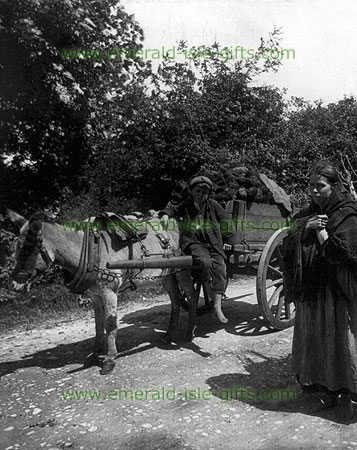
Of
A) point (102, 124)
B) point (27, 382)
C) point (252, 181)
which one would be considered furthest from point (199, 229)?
point (102, 124)

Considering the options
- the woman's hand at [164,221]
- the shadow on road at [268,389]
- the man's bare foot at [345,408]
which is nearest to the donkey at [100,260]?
the woman's hand at [164,221]

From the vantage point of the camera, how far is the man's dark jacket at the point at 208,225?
559cm

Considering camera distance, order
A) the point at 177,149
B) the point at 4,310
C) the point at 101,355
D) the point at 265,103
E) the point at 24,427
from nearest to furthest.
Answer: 1. the point at 24,427
2. the point at 101,355
3. the point at 4,310
4. the point at 177,149
5. the point at 265,103

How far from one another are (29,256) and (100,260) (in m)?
0.89

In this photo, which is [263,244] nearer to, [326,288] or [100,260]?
[100,260]

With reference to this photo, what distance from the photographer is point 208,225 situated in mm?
5582

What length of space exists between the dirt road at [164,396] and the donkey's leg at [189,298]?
20 cm

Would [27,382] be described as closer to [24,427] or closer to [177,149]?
[24,427]

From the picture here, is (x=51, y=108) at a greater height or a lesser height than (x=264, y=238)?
greater

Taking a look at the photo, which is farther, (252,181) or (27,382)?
(252,181)

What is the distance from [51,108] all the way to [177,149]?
5.73 meters

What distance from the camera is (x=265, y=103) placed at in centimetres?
1444

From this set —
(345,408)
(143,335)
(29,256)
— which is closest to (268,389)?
(345,408)

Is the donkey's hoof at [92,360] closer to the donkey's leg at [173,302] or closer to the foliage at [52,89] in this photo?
the donkey's leg at [173,302]
